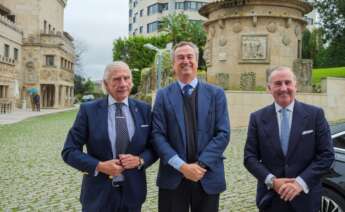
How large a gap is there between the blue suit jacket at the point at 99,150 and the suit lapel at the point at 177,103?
0.26 meters

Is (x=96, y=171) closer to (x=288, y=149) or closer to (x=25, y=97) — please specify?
(x=288, y=149)

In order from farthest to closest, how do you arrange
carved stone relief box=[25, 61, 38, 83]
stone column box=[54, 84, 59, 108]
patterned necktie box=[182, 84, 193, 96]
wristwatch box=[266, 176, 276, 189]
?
1. stone column box=[54, 84, 59, 108]
2. carved stone relief box=[25, 61, 38, 83]
3. patterned necktie box=[182, 84, 193, 96]
4. wristwatch box=[266, 176, 276, 189]

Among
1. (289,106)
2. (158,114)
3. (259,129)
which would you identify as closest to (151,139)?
(158,114)

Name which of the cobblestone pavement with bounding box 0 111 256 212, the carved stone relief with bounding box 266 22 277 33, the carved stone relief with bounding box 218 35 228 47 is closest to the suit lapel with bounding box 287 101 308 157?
the cobblestone pavement with bounding box 0 111 256 212

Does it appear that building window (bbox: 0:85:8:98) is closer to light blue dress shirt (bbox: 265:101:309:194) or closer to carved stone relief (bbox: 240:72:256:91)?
carved stone relief (bbox: 240:72:256:91)

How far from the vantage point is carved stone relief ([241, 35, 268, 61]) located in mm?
22766

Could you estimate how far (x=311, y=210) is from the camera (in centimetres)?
441

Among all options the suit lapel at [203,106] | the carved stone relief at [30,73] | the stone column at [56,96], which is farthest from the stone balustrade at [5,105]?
the suit lapel at [203,106]

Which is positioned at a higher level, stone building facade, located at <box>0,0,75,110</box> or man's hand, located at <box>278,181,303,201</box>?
stone building facade, located at <box>0,0,75,110</box>

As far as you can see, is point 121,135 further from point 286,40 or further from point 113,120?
point 286,40

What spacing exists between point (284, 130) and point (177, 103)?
0.99m

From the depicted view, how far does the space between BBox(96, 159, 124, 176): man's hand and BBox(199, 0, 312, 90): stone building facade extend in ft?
61.3

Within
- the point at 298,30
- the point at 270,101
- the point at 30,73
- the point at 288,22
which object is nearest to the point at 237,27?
the point at 288,22

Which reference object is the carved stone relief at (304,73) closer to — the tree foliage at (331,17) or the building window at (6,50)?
the tree foliage at (331,17)
